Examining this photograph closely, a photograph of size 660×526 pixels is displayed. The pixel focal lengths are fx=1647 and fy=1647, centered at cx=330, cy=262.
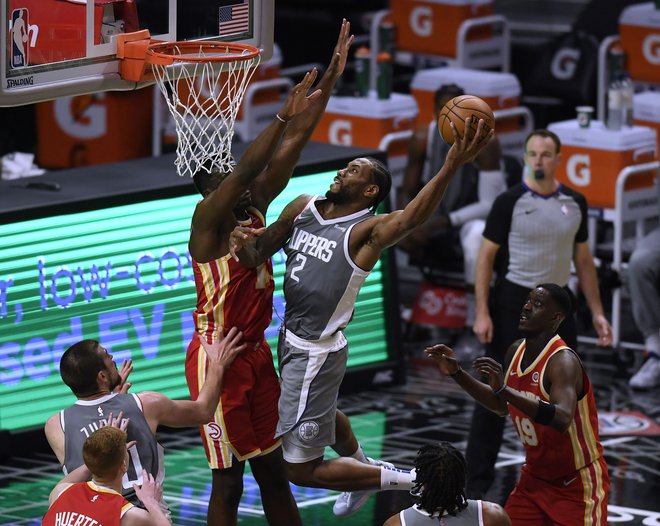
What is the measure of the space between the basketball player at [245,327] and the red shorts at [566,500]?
3.62 feet

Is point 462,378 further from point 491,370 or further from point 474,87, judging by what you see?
point 474,87

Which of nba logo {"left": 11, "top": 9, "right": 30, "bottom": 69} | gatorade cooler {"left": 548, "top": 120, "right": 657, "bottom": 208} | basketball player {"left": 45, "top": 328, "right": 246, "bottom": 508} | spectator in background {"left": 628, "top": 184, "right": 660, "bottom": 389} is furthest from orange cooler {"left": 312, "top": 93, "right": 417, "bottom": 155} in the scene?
basketball player {"left": 45, "top": 328, "right": 246, "bottom": 508}

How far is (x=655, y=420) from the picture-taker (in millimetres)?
10484

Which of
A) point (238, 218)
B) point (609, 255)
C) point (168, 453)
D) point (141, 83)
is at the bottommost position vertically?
point (168, 453)

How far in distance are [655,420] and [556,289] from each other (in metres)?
3.30

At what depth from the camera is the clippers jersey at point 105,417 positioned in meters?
6.67

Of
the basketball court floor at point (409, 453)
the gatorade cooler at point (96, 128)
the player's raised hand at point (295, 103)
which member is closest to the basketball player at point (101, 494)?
the player's raised hand at point (295, 103)

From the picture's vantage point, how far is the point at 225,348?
7.47m

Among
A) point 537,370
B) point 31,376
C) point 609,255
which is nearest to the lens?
point 537,370

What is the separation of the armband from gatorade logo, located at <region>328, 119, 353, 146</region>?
605cm

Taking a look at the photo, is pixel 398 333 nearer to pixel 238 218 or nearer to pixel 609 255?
pixel 609 255

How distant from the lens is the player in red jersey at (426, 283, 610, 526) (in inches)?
284

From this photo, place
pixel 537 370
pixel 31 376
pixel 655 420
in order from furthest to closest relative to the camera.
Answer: pixel 655 420
pixel 31 376
pixel 537 370

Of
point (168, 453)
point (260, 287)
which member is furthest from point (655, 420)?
point (260, 287)
